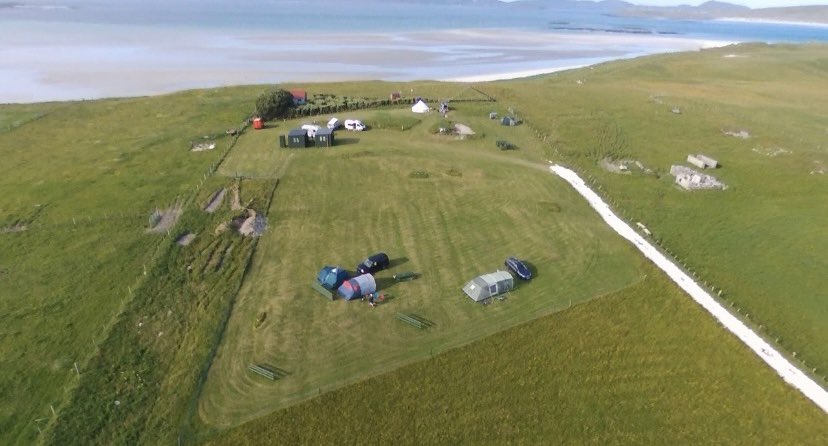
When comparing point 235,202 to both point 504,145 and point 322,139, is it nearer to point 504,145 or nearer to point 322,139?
point 322,139

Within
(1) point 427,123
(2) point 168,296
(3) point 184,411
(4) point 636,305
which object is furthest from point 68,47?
(4) point 636,305

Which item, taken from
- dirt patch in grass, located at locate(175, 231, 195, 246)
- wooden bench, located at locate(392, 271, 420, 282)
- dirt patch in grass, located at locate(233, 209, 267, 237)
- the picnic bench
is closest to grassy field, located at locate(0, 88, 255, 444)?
dirt patch in grass, located at locate(175, 231, 195, 246)

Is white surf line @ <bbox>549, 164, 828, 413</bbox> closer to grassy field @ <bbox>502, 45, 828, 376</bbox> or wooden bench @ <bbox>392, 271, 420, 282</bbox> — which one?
grassy field @ <bbox>502, 45, 828, 376</bbox>

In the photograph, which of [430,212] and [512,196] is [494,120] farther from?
[430,212]

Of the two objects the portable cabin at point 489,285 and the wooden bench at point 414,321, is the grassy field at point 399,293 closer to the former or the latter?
the wooden bench at point 414,321

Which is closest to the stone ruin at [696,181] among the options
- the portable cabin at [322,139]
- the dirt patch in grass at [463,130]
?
the dirt patch in grass at [463,130]

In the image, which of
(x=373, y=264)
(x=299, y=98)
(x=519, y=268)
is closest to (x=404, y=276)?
(x=373, y=264)

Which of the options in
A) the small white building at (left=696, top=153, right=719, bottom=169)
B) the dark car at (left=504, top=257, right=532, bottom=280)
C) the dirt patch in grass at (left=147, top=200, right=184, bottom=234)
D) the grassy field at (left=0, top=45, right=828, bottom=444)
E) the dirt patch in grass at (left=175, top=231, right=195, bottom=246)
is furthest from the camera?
the small white building at (left=696, top=153, right=719, bottom=169)
